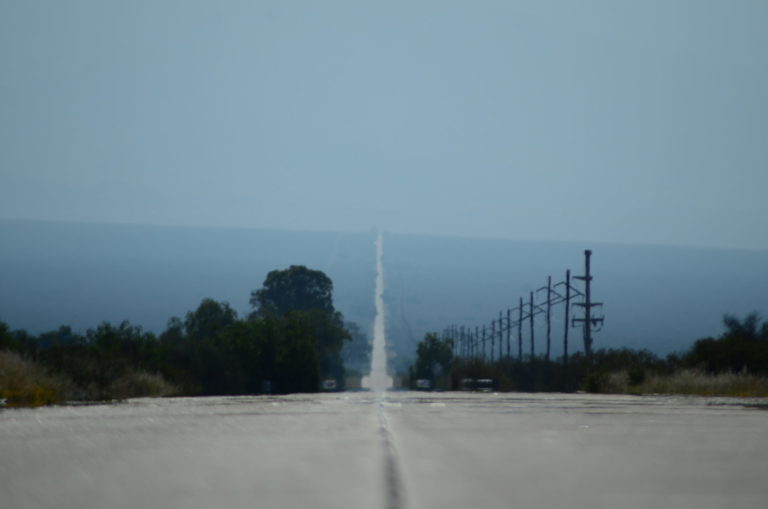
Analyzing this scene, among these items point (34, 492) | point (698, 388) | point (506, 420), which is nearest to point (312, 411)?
point (506, 420)

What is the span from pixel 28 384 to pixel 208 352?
136ft

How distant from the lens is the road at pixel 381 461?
624cm

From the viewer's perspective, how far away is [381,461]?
7906mm

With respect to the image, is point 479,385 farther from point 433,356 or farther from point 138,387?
point 433,356

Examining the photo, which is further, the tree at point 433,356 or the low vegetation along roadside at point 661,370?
the tree at point 433,356

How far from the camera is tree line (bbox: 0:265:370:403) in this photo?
27.0m

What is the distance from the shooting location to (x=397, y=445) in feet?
30.2

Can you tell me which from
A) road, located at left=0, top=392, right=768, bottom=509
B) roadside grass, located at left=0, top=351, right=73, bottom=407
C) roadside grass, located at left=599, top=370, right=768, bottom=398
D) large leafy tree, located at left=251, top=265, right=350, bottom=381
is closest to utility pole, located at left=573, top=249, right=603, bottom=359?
roadside grass, located at left=599, top=370, right=768, bottom=398

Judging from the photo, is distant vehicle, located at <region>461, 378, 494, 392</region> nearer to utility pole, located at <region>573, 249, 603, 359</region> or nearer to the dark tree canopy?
utility pole, located at <region>573, 249, 603, 359</region>

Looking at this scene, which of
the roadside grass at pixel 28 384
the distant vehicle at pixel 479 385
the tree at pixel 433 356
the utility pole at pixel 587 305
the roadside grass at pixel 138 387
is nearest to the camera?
the roadside grass at pixel 28 384

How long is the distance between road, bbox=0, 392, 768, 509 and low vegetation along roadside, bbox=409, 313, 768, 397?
644 inches

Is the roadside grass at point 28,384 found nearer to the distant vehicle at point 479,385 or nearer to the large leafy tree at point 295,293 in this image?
the distant vehicle at point 479,385

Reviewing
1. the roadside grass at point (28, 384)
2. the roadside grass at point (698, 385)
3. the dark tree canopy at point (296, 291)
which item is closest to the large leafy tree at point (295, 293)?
the dark tree canopy at point (296, 291)

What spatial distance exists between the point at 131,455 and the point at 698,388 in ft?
75.2
